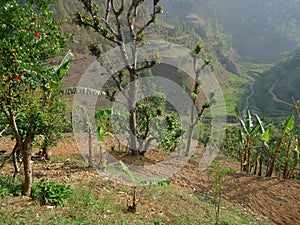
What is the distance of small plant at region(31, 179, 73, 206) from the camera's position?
22.5ft

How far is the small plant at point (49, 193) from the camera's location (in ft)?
22.5

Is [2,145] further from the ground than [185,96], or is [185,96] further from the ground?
[185,96]

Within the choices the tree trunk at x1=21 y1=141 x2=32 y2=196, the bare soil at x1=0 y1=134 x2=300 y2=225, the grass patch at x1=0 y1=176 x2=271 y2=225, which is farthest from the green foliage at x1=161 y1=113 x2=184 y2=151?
the tree trunk at x1=21 y1=141 x2=32 y2=196

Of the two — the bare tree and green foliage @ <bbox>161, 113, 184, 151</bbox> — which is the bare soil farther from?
the bare tree

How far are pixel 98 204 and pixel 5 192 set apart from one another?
8.00 feet

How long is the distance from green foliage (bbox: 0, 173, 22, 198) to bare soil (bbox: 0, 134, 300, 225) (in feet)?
5.12

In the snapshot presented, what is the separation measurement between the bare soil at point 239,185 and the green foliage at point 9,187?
1560mm

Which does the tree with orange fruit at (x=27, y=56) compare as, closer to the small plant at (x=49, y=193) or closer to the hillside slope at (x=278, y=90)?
the small plant at (x=49, y=193)

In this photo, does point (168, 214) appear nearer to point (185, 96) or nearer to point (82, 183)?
point (82, 183)

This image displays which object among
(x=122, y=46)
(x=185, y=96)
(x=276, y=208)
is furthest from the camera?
(x=185, y=96)

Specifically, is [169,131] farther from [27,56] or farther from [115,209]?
[27,56]

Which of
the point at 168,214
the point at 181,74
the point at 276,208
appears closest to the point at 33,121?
the point at 168,214

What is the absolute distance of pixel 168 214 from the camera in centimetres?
820

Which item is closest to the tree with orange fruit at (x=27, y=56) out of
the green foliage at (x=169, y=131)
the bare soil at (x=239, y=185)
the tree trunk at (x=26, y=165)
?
the tree trunk at (x=26, y=165)
